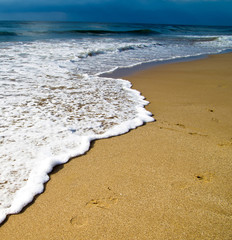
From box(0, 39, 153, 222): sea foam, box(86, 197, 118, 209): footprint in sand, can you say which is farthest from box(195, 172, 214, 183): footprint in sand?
Result: box(0, 39, 153, 222): sea foam

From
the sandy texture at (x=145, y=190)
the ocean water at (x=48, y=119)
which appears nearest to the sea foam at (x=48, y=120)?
the ocean water at (x=48, y=119)

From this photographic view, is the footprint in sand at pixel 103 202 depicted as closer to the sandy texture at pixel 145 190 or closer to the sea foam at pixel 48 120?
the sandy texture at pixel 145 190

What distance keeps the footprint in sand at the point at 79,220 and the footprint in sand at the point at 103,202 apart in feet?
0.44

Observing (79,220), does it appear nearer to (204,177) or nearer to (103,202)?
(103,202)

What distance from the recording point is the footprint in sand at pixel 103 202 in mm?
1884

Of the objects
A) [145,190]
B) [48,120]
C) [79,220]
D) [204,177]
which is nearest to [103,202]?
[79,220]

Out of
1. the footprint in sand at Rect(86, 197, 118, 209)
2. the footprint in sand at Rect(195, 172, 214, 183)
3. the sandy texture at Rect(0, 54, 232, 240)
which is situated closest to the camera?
the sandy texture at Rect(0, 54, 232, 240)

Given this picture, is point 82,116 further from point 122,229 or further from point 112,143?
point 122,229

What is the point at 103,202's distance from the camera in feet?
6.31

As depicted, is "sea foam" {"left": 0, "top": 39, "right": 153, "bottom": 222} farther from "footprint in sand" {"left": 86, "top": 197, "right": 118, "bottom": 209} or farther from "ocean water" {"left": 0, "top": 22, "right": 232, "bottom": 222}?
"footprint in sand" {"left": 86, "top": 197, "right": 118, "bottom": 209}

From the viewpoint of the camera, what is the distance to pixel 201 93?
5059 millimetres

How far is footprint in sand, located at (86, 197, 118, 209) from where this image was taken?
188cm

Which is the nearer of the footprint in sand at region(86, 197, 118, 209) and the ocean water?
the footprint in sand at region(86, 197, 118, 209)

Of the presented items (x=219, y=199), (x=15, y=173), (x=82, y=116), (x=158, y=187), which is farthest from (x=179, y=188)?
(x=82, y=116)
